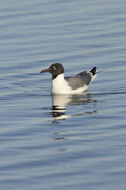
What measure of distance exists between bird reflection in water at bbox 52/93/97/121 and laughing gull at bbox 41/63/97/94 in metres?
0.24

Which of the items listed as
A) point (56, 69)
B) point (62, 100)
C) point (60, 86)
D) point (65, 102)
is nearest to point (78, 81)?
point (60, 86)

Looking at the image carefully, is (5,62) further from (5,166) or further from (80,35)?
(5,166)

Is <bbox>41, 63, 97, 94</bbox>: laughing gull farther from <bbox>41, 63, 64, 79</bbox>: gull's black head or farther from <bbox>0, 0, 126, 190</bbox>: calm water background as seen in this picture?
<bbox>0, 0, 126, 190</bbox>: calm water background

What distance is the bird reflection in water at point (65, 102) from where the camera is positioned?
1481cm

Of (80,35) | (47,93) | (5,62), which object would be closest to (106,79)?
(47,93)

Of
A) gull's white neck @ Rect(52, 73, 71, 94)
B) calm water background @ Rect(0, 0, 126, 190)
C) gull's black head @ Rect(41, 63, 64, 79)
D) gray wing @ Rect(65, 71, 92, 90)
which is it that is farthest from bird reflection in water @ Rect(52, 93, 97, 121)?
gull's black head @ Rect(41, 63, 64, 79)

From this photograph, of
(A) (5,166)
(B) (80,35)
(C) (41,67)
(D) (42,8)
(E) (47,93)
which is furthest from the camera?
(D) (42,8)

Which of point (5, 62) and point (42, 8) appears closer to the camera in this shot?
point (5, 62)

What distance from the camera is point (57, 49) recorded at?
21250mm

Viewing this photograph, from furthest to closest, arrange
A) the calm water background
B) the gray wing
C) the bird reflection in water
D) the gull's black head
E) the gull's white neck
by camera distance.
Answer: the gull's black head
the gray wing
the gull's white neck
the bird reflection in water
the calm water background

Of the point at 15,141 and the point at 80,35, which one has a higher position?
the point at 80,35

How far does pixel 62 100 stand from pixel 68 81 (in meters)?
0.98

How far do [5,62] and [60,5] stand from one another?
7998 millimetres

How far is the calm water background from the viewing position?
1078 centimetres
